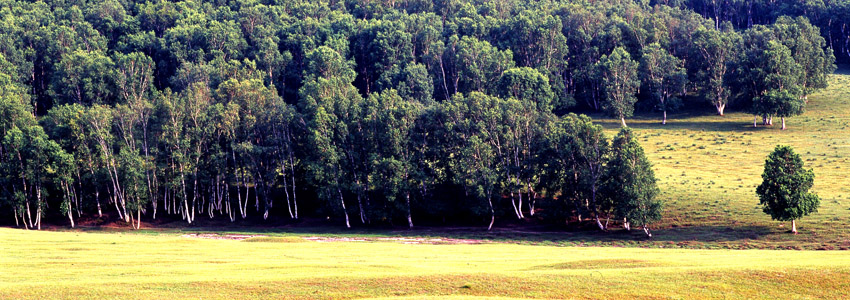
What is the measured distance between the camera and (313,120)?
95375 mm

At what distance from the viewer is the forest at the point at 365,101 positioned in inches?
3548

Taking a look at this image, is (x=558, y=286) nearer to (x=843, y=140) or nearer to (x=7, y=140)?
(x=7, y=140)

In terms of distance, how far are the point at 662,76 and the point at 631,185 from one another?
66914 millimetres

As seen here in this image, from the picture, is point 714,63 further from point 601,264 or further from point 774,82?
point 601,264

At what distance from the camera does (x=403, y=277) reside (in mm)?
40344

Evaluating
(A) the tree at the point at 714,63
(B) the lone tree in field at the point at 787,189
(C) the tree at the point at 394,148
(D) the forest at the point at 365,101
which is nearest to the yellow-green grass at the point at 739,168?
(B) the lone tree in field at the point at 787,189

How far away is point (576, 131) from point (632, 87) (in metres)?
53.9

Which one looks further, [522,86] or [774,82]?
[522,86]

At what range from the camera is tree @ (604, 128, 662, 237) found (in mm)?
76062

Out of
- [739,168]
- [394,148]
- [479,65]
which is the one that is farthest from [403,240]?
[479,65]

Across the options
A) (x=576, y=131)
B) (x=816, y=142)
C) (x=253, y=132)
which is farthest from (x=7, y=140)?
(x=816, y=142)

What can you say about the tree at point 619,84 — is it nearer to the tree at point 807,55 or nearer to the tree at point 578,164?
the tree at point 807,55

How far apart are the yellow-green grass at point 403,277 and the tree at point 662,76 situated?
91540mm

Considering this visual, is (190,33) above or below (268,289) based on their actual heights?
above
